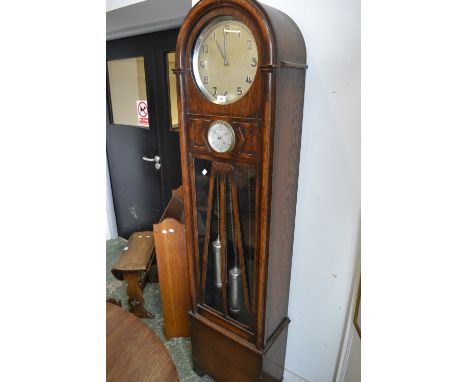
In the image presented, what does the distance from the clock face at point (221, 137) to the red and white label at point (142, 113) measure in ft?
4.33

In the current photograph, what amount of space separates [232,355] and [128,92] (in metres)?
1.91

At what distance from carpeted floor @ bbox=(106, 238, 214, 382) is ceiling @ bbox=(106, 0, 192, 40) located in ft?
5.70

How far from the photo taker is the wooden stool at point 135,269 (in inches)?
70.7

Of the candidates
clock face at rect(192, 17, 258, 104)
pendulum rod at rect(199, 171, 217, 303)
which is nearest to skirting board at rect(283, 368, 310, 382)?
pendulum rod at rect(199, 171, 217, 303)

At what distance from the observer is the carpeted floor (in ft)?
5.09

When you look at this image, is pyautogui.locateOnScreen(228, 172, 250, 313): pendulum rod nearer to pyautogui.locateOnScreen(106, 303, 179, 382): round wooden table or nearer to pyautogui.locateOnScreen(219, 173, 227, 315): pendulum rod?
pyautogui.locateOnScreen(219, 173, 227, 315): pendulum rod

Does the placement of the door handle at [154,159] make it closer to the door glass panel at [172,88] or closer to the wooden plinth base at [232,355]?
the door glass panel at [172,88]

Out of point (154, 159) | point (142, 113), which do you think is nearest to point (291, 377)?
point (154, 159)

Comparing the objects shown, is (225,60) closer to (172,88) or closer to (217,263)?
(217,263)

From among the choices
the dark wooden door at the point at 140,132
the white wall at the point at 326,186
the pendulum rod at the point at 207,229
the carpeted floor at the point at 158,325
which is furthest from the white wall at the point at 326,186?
the dark wooden door at the point at 140,132

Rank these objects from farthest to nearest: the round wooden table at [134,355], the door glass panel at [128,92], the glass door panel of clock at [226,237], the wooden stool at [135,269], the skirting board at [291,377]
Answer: the door glass panel at [128,92]
the wooden stool at [135,269]
the skirting board at [291,377]
the glass door panel of clock at [226,237]
the round wooden table at [134,355]
